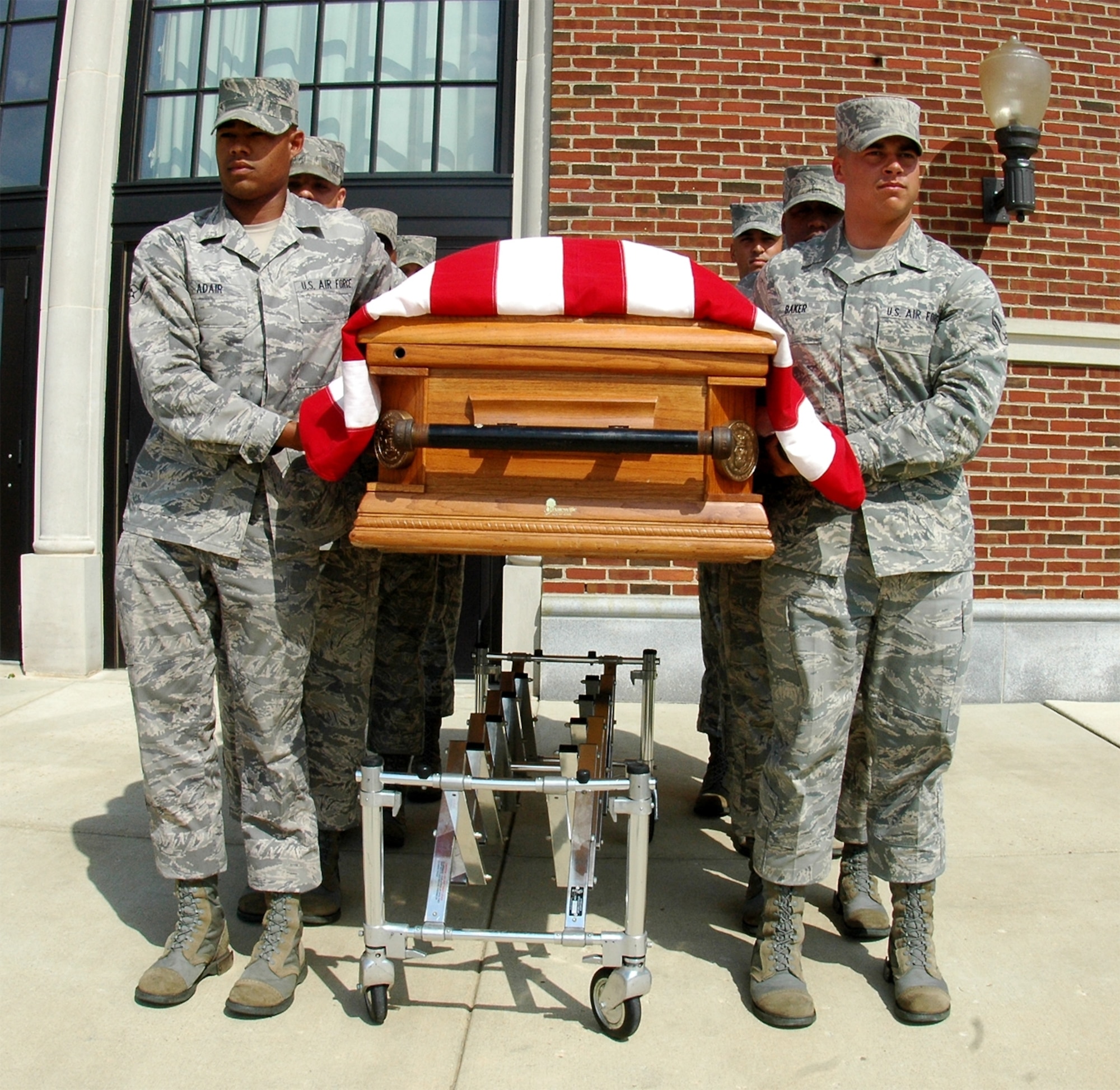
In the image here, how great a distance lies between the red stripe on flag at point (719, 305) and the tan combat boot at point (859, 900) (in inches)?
58.3

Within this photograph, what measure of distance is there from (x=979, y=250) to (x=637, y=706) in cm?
279

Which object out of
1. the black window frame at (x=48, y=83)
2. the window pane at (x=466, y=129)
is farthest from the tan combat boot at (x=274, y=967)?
the black window frame at (x=48, y=83)

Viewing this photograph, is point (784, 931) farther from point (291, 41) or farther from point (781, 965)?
point (291, 41)

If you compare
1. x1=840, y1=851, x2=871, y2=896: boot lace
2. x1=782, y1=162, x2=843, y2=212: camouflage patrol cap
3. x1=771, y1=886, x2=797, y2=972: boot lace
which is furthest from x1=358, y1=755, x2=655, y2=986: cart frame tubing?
x1=782, y1=162, x2=843, y2=212: camouflage patrol cap

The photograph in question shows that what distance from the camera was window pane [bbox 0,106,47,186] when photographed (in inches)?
229

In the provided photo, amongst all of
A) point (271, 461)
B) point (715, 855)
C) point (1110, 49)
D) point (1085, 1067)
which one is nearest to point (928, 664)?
point (1085, 1067)

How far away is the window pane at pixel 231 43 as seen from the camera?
18.9 feet

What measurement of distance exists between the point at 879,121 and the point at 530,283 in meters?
0.90

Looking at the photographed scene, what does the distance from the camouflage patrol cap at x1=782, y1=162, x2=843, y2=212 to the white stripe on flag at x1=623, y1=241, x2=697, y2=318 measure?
4.91 ft

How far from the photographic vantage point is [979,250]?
525cm

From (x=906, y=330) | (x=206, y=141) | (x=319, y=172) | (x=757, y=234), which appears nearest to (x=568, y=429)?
(x=906, y=330)

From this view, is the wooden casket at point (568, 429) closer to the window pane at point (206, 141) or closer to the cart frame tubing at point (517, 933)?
the cart frame tubing at point (517, 933)

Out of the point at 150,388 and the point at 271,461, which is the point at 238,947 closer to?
the point at 271,461

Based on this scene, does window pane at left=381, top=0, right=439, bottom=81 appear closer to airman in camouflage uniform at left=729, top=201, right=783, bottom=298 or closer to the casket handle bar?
airman in camouflage uniform at left=729, top=201, right=783, bottom=298
